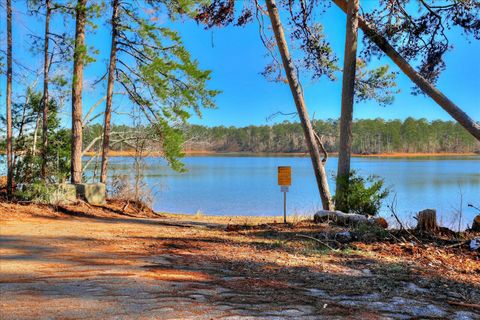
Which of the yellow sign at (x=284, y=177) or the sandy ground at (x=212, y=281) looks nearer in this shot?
the sandy ground at (x=212, y=281)

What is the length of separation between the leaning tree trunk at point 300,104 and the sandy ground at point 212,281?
4.99 m

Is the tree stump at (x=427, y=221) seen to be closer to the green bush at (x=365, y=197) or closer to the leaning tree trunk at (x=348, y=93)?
the green bush at (x=365, y=197)

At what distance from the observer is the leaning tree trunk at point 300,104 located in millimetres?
12055

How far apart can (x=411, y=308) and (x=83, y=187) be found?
34.4 ft

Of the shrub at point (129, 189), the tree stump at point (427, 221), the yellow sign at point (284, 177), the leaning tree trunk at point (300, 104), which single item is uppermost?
the leaning tree trunk at point (300, 104)

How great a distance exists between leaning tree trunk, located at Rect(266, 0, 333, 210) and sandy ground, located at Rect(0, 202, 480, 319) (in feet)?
16.4

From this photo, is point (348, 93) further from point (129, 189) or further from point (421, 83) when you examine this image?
point (129, 189)

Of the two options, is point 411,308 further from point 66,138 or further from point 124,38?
point 66,138

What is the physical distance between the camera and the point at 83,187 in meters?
12.4

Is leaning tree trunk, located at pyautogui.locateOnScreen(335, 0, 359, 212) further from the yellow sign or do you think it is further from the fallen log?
the fallen log

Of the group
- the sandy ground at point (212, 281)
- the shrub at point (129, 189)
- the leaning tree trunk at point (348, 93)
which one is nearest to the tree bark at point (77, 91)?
the shrub at point (129, 189)

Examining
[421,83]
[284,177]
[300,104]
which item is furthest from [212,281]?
[300,104]

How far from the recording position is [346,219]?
342 inches

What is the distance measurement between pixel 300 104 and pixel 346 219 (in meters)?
4.52
